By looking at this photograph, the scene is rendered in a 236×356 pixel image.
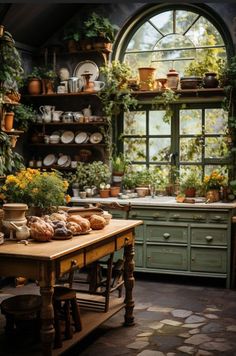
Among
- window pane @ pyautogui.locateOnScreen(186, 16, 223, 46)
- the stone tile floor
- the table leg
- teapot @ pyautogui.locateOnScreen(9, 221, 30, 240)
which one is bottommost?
the stone tile floor

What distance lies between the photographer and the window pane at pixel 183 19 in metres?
6.89

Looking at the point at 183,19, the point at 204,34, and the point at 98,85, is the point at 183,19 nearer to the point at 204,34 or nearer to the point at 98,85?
the point at 204,34

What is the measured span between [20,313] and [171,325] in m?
1.49

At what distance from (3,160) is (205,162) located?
105 inches

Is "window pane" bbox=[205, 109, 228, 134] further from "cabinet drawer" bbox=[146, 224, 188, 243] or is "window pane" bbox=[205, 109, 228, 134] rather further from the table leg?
the table leg

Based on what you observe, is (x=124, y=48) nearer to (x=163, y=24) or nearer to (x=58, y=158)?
(x=163, y=24)

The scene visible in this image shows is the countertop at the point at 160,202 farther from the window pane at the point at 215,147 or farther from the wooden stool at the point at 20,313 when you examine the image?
the wooden stool at the point at 20,313

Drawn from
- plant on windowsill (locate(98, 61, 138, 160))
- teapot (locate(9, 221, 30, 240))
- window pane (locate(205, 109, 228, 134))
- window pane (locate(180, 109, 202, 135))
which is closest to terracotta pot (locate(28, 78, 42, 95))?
plant on windowsill (locate(98, 61, 138, 160))

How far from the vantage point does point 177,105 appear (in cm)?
698

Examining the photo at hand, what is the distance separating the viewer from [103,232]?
403cm

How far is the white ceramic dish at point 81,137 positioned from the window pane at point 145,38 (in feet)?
4.54

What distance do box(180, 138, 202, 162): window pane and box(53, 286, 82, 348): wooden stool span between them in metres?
3.39

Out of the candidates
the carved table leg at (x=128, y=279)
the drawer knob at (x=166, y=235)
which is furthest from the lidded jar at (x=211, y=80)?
the carved table leg at (x=128, y=279)

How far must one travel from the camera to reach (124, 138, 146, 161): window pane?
7223 mm
